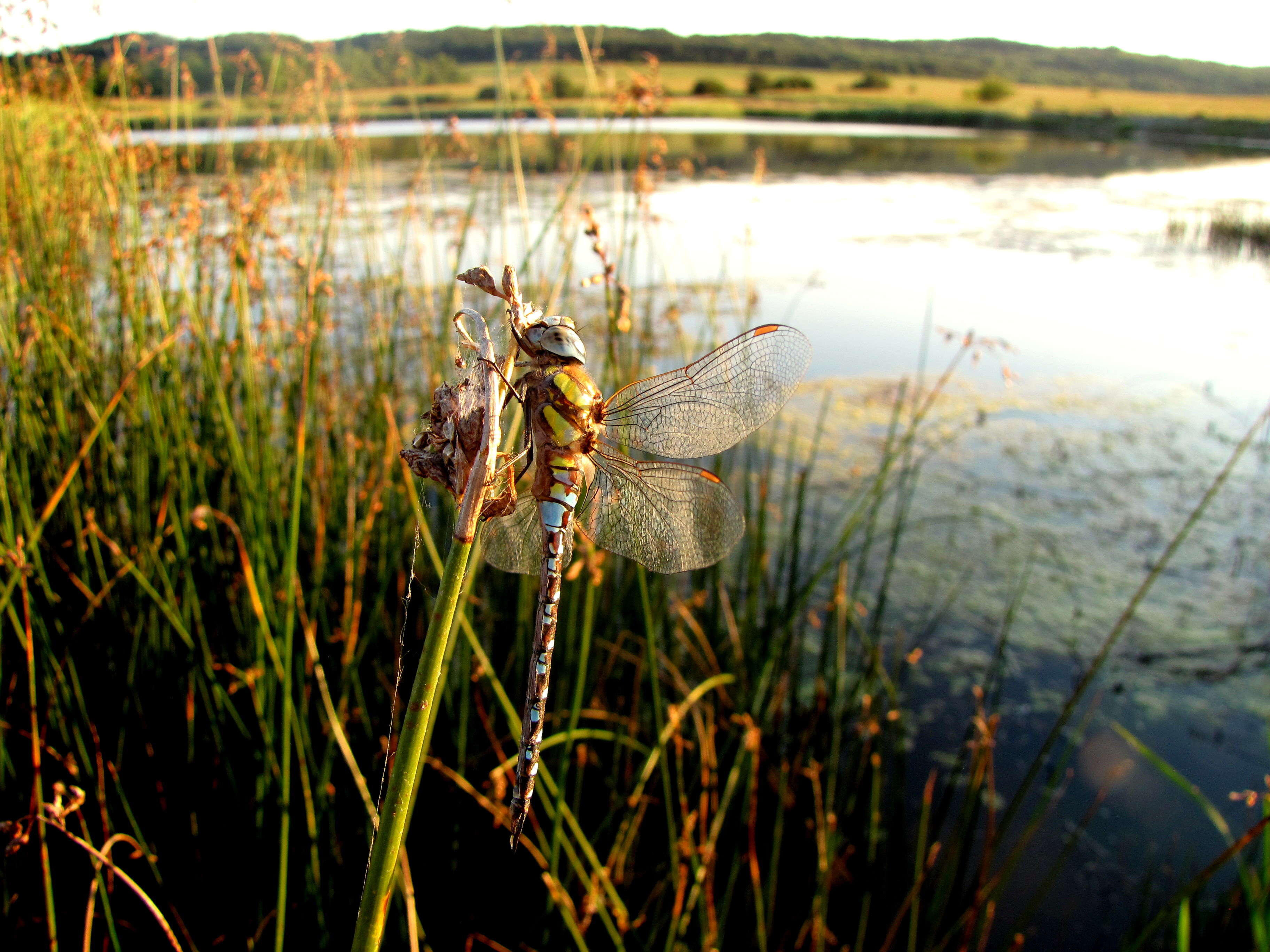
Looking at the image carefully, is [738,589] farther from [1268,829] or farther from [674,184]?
[674,184]

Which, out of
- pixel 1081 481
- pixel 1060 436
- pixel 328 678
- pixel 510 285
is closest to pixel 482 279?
pixel 510 285

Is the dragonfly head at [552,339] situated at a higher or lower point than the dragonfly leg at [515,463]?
higher

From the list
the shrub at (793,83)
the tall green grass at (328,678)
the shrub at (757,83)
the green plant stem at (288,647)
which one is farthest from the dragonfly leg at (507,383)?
the shrub at (793,83)

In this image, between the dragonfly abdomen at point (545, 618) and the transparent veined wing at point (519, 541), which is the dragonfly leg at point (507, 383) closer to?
the dragonfly abdomen at point (545, 618)

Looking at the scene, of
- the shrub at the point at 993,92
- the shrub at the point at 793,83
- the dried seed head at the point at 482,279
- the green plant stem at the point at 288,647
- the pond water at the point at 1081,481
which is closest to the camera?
the dried seed head at the point at 482,279

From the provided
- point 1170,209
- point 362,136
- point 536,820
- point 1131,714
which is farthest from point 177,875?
point 1170,209

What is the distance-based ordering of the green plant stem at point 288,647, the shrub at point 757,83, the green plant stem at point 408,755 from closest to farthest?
the green plant stem at point 408,755 < the green plant stem at point 288,647 < the shrub at point 757,83
